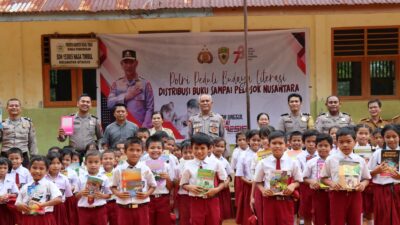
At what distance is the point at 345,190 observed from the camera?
5.85 metres

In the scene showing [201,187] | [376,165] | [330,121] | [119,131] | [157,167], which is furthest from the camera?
[330,121]

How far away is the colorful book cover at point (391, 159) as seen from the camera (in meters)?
6.02

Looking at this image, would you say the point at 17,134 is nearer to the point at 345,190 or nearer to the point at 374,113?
the point at 345,190

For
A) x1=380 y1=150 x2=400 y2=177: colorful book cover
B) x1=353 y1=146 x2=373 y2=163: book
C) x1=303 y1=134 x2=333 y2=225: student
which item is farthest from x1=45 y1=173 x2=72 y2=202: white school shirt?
x1=380 y1=150 x2=400 y2=177: colorful book cover

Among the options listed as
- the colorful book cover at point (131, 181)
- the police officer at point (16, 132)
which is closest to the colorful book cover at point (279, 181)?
the colorful book cover at point (131, 181)

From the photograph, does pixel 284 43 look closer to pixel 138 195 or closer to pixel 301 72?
pixel 301 72

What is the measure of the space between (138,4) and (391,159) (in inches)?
164

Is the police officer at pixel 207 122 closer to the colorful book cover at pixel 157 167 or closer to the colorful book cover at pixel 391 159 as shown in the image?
the colorful book cover at pixel 157 167

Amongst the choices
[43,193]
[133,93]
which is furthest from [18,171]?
[133,93]

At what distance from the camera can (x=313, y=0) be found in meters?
8.52

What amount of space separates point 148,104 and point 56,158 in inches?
155

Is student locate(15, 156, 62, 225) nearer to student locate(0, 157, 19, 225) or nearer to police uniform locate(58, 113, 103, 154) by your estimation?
student locate(0, 157, 19, 225)

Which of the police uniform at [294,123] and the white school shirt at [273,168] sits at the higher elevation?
the police uniform at [294,123]

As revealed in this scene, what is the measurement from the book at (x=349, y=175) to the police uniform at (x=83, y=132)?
3.35 meters
